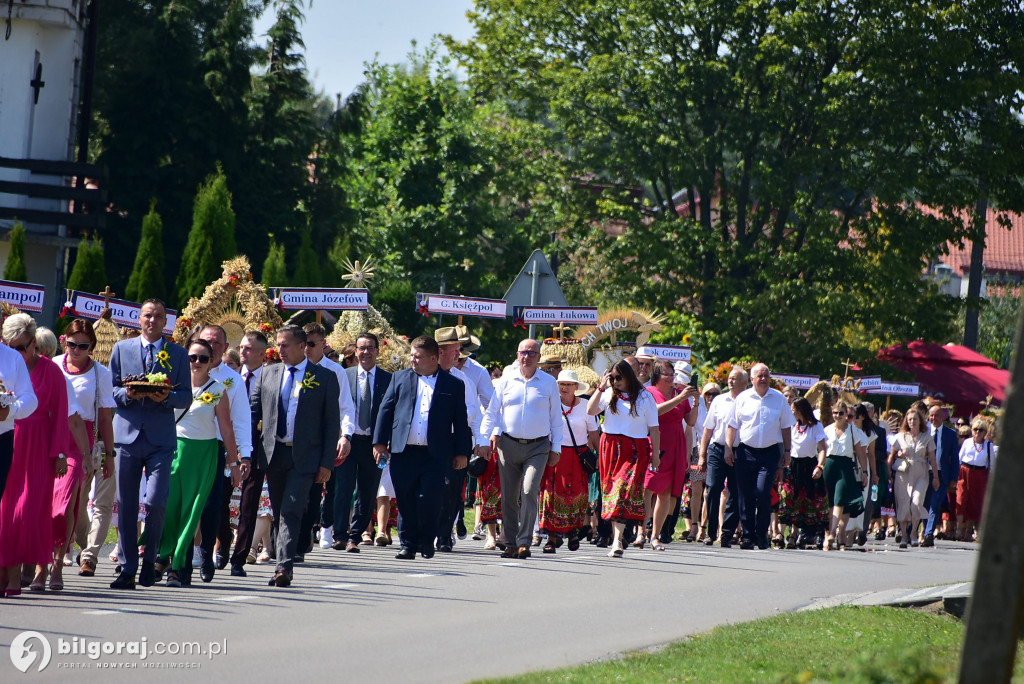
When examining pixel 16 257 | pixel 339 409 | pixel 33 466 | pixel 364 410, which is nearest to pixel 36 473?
pixel 33 466

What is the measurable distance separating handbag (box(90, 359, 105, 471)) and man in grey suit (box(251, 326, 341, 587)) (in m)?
1.27

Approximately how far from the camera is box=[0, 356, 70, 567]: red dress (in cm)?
1027

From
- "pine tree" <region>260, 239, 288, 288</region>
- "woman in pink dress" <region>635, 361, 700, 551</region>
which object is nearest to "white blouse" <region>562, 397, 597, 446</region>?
"woman in pink dress" <region>635, 361, 700, 551</region>

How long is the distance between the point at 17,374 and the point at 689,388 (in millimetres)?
8888

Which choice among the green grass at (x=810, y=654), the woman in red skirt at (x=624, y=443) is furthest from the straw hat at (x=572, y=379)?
the green grass at (x=810, y=654)

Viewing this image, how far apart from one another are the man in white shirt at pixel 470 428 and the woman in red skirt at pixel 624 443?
1189 millimetres

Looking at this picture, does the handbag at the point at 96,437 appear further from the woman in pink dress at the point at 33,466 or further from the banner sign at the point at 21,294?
the banner sign at the point at 21,294

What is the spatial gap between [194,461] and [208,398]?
1.56ft

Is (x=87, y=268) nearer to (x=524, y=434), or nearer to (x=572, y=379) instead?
(x=572, y=379)

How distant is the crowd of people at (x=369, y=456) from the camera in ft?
35.5

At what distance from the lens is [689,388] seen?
17.2m

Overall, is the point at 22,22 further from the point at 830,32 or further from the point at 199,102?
the point at 830,32

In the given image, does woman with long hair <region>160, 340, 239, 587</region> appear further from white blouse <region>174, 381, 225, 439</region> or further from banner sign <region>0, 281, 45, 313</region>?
banner sign <region>0, 281, 45, 313</region>

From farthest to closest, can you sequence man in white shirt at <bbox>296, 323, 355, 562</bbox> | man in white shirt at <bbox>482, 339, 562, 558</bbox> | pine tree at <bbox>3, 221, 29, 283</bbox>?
pine tree at <bbox>3, 221, 29, 283</bbox>
man in white shirt at <bbox>482, 339, 562, 558</bbox>
man in white shirt at <bbox>296, 323, 355, 562</bbox>
